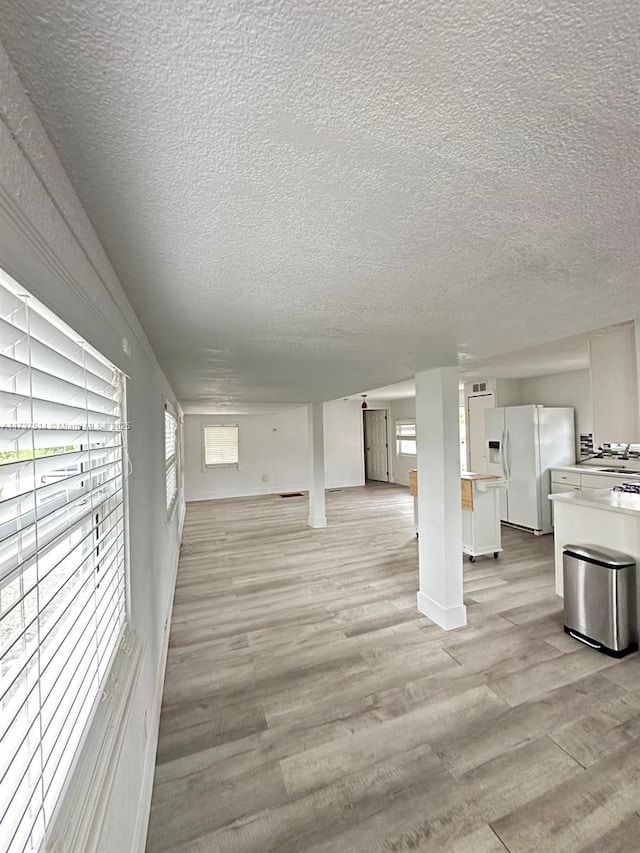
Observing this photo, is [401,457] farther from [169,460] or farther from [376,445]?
[169,460]

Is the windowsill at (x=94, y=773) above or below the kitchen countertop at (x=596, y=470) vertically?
below

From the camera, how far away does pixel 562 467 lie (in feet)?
17.2

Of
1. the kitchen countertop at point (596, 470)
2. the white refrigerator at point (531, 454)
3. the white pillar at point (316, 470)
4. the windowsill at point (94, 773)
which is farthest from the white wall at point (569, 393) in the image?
the windowsill at point (94, 773)

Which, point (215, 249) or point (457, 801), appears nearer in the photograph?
point (215, 249)

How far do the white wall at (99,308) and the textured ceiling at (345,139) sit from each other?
48 millimetres

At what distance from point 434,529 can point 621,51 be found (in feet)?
9.74

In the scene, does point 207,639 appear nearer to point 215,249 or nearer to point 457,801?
point 457,801

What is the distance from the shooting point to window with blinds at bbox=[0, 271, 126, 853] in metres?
0.54

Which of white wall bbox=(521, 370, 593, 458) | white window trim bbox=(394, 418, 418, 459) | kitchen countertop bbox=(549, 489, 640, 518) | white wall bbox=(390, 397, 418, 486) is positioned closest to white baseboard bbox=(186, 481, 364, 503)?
white wall bbox=(390, 397, 418, 486)

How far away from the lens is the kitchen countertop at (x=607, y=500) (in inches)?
108

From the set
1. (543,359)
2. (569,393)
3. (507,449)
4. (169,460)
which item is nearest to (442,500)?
(543,359)

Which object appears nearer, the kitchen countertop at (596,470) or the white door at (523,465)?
the kitchen countertop at (596,470)

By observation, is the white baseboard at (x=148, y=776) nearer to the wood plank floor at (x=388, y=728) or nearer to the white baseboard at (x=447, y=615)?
the wood plank floor at (x=388, y=728)

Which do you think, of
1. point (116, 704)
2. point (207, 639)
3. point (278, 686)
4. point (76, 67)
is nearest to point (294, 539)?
point (207, 639)
